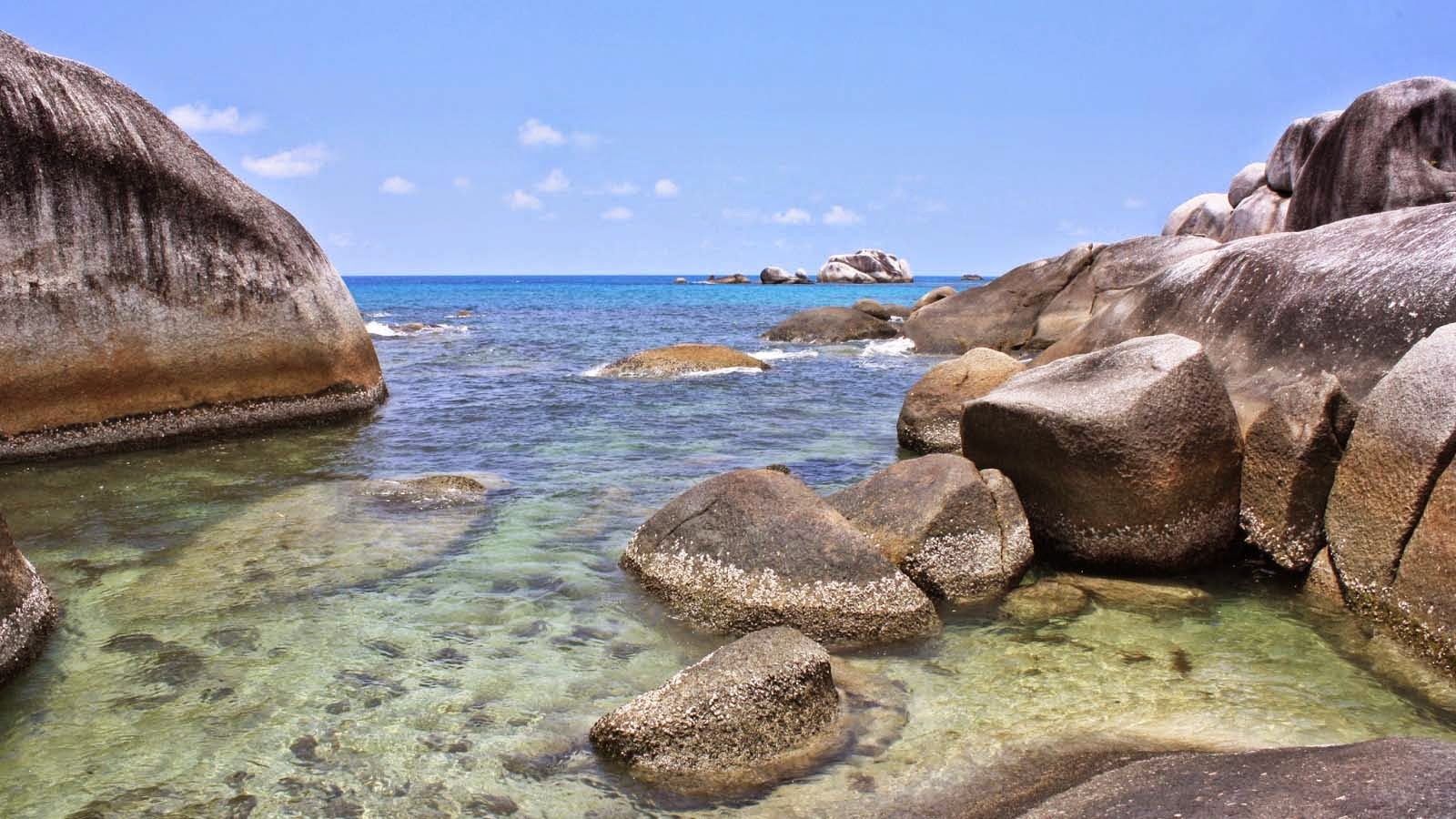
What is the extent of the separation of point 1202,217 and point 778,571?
95.3ft

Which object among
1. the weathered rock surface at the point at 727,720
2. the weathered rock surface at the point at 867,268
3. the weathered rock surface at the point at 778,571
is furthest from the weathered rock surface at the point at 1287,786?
the weathered rock surface at the point at 867,268

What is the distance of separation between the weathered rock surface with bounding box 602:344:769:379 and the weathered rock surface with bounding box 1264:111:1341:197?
46.5 feet

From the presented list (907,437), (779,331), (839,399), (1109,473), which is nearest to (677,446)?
(907,437)

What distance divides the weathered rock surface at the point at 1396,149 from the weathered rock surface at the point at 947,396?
8.33m

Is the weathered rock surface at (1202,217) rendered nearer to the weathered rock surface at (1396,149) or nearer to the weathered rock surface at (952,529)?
the weathered rock surface at (1396,149)

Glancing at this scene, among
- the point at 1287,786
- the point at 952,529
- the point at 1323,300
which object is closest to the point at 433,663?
the point at 952,529

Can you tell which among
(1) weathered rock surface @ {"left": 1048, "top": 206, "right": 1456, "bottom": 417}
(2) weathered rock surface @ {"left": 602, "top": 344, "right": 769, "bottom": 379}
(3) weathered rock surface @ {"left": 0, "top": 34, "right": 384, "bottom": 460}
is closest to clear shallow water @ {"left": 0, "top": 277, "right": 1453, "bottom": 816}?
(3) weathered rock surface @ {"left": 0, "top": 34, "right": 384, "bottom": 460}

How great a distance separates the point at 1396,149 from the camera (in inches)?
610

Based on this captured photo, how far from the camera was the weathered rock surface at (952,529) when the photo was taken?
657 centimetres

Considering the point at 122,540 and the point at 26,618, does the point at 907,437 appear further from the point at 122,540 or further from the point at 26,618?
the point at 26,618

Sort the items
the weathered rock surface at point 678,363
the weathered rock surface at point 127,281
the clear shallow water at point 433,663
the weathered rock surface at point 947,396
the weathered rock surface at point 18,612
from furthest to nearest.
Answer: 1. the weathered rock surface at point 678,363
2. the weathered rock surface at point 947,396
3. the weathered rock surface at point 127,281
4. the weathered rock surface at point 18,612
5. the clear shallow water at point 433,663

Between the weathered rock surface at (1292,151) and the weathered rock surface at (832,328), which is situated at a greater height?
the weathered rock surface at (1292,151)

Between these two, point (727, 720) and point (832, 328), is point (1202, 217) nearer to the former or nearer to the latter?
point (832, 328)

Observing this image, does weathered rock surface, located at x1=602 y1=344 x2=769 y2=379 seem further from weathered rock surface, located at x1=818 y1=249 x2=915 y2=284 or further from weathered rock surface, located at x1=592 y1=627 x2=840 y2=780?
weathered rock surface, located at x1=818 y1=249 x2=915 y2=284
